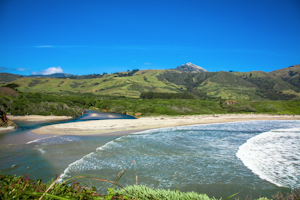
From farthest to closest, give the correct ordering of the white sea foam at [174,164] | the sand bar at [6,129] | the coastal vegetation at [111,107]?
the coastal vegetation at [111,107] → the sand bar at [6,129] → the white sea foam at [174,164]

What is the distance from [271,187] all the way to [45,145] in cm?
1454

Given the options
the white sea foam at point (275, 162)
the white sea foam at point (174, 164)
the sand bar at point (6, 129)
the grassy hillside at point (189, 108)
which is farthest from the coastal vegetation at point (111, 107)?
the white sea foam at point (275, 162)

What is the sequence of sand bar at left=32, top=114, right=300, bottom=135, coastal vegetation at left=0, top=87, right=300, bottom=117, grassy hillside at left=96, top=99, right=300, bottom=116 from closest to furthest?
1. sand bar at left=32, top=114, right=300, bottom=135
2. coastal vegetation at left=0, top=87, right=300, bottom=117
3. grassy hillside at left=96, top=99, right=300, bottom=116

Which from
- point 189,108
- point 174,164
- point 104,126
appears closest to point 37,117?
point 104,126

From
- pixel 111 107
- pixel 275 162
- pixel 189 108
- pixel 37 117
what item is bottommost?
pixel 275 162

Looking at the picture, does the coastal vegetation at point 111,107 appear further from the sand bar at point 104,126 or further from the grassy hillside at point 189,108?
the sand bar at point 104,126

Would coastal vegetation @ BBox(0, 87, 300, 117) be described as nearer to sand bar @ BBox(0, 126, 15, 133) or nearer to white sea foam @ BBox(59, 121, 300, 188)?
sand bar @ BBox(0, 126, 15, 133)

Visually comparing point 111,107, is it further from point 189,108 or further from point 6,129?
point 6,129

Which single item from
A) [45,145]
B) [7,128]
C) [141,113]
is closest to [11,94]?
[7,128]

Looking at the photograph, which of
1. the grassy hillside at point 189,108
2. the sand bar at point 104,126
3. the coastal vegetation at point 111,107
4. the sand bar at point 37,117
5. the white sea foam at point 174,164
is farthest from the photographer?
the grassy hillside at point 189,108

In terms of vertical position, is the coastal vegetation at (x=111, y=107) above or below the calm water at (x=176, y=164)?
above

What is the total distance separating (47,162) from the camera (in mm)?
9609

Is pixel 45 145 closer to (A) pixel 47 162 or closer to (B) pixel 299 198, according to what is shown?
(A) pixel 47 162

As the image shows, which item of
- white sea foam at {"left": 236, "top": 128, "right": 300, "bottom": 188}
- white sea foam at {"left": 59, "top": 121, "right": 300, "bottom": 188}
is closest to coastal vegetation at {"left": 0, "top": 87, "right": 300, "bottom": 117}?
white sea foam at {"left": 59, "top": 121, "right": 300, "bottom": 188}
